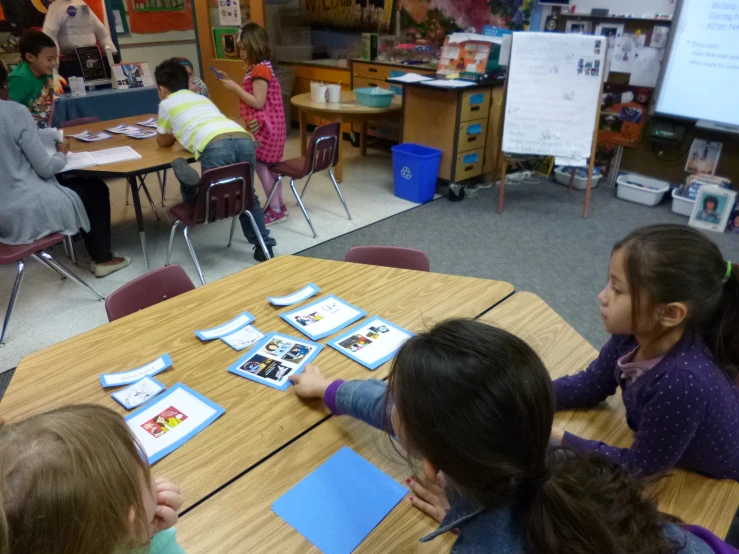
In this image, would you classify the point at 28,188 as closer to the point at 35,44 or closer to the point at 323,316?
the point at 35,44

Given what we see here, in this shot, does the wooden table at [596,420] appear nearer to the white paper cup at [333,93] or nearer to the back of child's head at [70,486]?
→ the back of child's head at [70,486]

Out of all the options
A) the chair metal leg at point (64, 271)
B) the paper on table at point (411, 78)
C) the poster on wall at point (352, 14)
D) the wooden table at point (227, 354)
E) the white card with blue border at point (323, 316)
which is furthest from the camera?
the poster on wall at point (352, 14)

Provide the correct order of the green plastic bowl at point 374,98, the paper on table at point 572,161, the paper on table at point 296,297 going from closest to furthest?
the paper on table at point 296,297
the paper on table at point 572,161
the green plastic bowl at point 374,98

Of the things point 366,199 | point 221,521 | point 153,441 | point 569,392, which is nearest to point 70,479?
point 221,521

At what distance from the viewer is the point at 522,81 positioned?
373cm

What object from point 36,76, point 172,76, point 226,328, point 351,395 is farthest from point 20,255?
point 351,395

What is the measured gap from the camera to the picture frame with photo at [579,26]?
4.19 meters

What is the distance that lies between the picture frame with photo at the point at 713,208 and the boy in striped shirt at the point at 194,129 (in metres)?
3.11

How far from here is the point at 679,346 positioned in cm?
100

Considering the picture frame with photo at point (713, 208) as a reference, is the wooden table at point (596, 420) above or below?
above

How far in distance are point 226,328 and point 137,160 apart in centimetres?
178

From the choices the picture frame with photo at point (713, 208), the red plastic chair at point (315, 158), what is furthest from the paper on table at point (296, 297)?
the picture frame with photo at point (713, 208)

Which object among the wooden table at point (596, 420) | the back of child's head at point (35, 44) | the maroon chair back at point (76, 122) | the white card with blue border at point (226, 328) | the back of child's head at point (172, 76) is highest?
the back of child's head at point (35, 44)

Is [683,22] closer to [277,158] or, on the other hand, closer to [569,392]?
[277,158]
